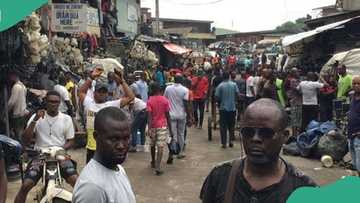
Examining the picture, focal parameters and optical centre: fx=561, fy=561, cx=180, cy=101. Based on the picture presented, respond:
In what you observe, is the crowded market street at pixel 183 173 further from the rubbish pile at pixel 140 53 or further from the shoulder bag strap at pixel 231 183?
the rubbish pile at pixel 140 53

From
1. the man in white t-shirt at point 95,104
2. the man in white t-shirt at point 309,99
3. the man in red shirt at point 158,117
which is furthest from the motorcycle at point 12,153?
the man in white t-shirt at point 309,99

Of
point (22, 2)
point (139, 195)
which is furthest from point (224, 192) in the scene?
point (139, 195)

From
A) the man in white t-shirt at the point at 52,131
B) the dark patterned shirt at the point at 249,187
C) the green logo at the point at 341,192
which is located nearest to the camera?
the green logo at the point at 341,192

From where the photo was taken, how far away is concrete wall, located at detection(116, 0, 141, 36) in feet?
93.6

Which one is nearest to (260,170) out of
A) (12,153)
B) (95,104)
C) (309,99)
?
(95,104)

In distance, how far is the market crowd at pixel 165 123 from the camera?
254 cm

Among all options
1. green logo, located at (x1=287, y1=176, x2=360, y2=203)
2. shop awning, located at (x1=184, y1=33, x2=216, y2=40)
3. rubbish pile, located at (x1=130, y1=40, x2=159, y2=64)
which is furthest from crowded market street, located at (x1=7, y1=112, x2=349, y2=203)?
shop awning, located at (x1=184, y1=33, x2=216, y2=40)

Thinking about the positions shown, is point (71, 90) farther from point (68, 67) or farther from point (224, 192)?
point (224, 192)

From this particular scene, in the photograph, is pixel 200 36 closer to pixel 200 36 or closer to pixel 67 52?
pixel 200 36

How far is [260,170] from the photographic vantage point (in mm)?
2518

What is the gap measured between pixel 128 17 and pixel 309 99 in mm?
18577

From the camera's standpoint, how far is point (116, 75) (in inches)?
320

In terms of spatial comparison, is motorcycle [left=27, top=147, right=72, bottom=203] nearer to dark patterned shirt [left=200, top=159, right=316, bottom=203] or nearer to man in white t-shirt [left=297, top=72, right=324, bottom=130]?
dark patterned shirt [left=200, top=159, right=316, bottom=203]

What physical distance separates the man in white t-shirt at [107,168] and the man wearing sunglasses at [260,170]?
557 millimetres
